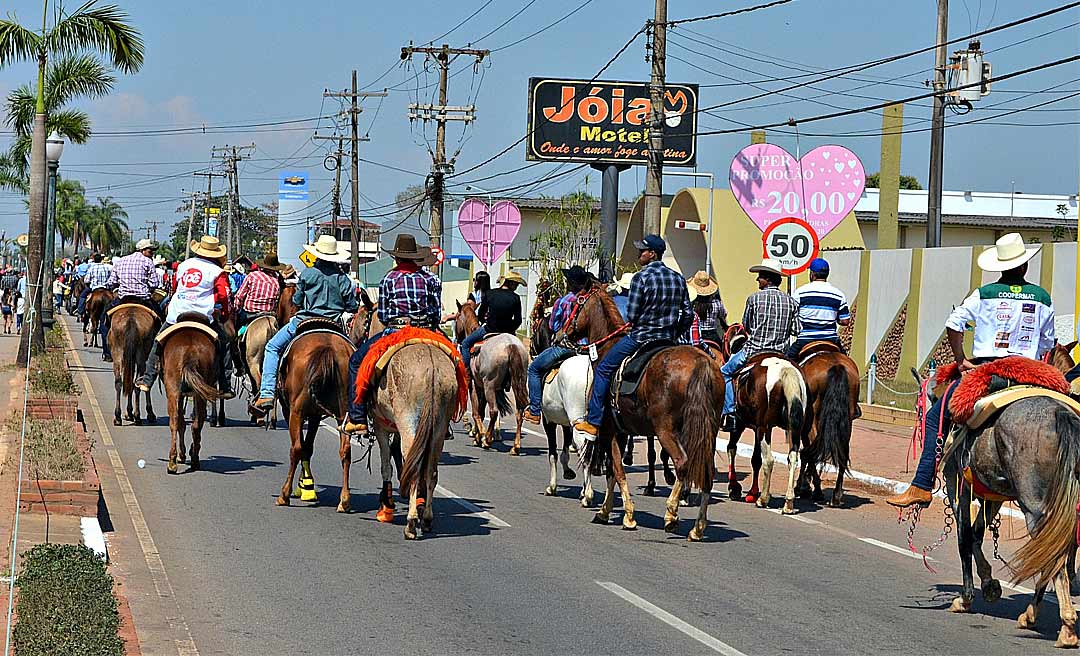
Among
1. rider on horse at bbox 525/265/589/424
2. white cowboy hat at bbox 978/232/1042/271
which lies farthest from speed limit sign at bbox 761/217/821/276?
white cowboy hat at bbox 978/232/1042/271

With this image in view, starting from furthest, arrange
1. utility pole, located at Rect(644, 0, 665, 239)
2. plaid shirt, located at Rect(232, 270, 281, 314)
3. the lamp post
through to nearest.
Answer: the lamp post
utility pole, located at Rect(644, 0, 665, 239)
plaid shirt, located at Rect(232, 270, 281, 314)

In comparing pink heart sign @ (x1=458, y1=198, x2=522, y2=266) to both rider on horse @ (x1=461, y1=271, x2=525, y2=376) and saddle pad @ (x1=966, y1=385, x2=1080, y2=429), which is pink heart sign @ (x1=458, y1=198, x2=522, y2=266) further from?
saddle pad @ (x1=966, y1=385, x2=1080, y2=429)

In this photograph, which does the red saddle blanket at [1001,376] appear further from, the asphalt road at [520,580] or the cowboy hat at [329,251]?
the cowboy hat at [329,251]

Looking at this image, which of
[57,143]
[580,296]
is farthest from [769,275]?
[57,143]

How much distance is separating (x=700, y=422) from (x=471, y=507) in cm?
302

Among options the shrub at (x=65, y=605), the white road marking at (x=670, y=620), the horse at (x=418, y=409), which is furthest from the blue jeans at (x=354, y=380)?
the shrub at (x=65, y=605)

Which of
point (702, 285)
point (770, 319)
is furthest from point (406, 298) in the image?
point (702, 285)

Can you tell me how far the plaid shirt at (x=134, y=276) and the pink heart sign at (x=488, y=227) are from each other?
10831 mm

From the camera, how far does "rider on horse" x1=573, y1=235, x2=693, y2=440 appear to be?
481 inches

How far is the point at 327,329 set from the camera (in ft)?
43.6

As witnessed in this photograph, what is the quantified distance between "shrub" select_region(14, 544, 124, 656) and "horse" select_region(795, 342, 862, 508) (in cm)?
782

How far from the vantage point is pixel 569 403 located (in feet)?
44.4

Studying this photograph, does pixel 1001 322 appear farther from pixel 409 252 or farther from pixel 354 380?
pixel 354 380

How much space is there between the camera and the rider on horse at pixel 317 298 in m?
13.7
